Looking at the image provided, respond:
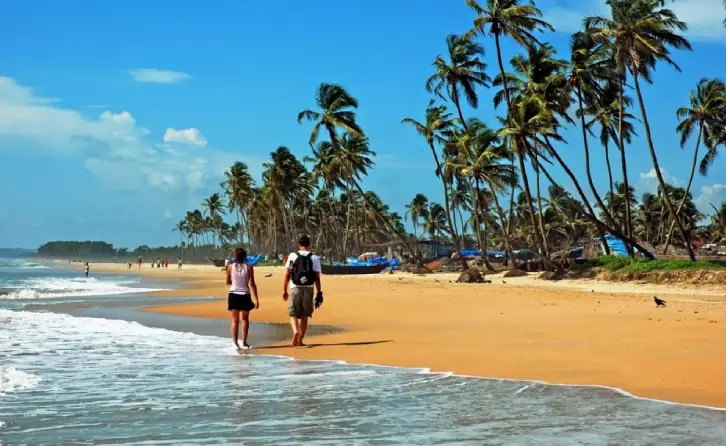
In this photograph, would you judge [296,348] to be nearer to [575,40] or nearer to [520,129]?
[520,129]

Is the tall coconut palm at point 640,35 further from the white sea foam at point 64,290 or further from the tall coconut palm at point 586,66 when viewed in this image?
the white sea foam at point 64,290

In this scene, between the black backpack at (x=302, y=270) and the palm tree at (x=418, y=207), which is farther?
the palm tree at (x=418, y=207)

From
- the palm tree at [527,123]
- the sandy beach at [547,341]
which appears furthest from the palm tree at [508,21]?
the sandy beach at [547,341]

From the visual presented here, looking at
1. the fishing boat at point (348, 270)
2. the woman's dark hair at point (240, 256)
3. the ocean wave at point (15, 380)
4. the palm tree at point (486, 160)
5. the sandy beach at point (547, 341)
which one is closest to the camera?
the ocean wave at point (15, 380)

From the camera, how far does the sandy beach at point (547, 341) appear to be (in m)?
7.20

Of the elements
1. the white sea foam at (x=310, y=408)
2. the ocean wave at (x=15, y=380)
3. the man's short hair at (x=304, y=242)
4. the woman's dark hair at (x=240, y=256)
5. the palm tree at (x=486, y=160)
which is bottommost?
the white sea foam at (x=310, y=408)

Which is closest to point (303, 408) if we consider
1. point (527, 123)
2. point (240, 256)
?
point (240, 256)

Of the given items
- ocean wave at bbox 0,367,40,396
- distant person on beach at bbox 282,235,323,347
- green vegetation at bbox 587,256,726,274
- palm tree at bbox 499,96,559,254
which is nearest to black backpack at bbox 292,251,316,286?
distant person on beach at bbox 282,235,323,347

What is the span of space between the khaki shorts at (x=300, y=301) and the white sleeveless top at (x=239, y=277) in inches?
36.2

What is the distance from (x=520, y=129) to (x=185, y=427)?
3072cm

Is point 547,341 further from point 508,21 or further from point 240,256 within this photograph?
point 508,21

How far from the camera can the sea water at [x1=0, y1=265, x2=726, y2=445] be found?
16.3 ft

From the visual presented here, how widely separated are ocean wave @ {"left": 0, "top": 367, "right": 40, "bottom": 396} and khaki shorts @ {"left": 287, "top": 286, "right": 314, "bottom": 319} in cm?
362

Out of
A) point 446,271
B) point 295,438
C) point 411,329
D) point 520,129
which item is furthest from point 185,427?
point 446,271
